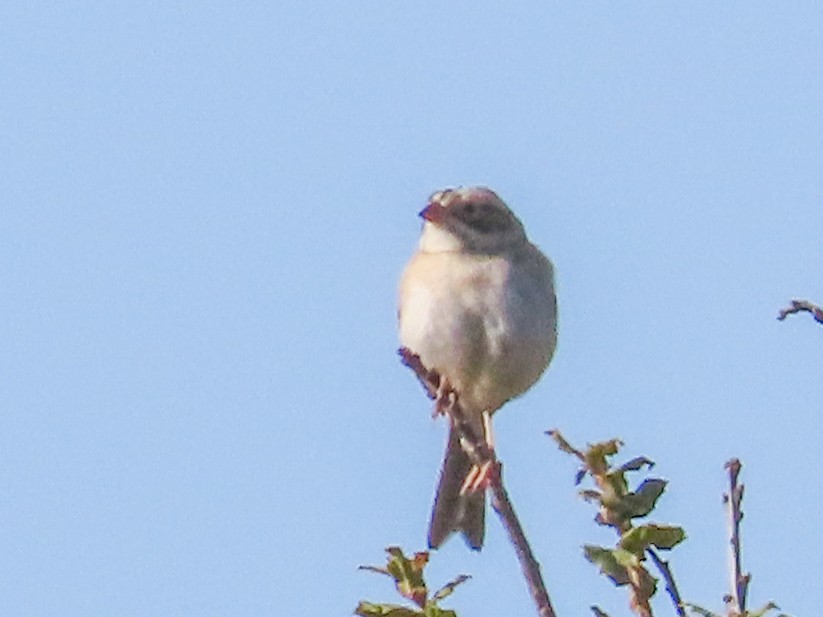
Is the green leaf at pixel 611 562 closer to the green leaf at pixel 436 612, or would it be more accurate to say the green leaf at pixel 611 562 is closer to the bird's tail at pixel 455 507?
the green leaf at pixel 436 612

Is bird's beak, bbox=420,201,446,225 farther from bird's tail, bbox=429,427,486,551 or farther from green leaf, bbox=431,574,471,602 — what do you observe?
green leaf, bbox=431,574,471,602

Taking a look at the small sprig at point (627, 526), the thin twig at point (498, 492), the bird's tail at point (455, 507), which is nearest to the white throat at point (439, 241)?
the bird's tail at point (455, 507)

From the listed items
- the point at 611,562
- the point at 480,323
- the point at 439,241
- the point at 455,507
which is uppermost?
the point at 439,241

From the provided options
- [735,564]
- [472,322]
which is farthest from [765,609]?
[472,322]

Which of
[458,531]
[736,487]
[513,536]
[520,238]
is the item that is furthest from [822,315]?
[520,238]

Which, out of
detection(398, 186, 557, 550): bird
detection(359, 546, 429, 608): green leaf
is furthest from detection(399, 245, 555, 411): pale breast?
detection(359, 546, 429, 608): green leaf

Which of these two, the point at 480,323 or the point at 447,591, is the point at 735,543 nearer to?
the point at 447,591

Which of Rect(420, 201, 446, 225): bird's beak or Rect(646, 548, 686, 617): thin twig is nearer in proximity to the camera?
Rect(646, 548, 686, 617): thin twig
